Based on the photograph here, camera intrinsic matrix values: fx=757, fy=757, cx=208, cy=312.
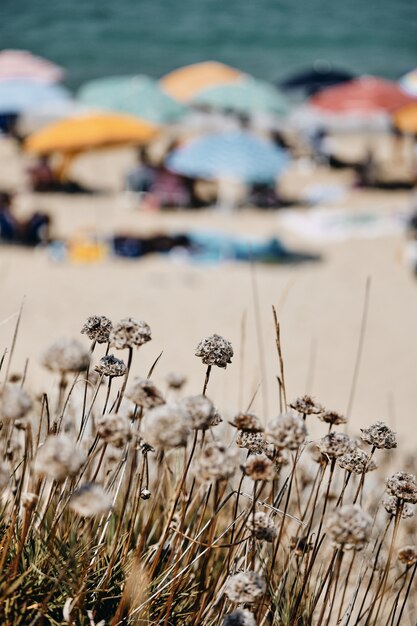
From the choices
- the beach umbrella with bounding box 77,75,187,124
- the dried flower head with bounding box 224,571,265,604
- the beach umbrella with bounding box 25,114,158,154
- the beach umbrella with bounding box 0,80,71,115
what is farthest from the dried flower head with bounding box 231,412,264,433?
the beach umbrella with bounding box 0,80,71,115

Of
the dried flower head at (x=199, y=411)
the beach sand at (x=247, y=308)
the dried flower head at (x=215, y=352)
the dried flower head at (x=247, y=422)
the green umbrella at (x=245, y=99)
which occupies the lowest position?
the beach sand at (x=247, y=308)

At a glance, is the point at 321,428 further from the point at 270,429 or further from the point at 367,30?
the point at 367,30

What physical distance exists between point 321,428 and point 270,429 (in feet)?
15.0

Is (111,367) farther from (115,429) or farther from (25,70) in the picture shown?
(25,70)

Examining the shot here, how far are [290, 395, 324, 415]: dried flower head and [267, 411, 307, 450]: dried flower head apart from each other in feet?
1.17

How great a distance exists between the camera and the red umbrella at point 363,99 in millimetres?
15641

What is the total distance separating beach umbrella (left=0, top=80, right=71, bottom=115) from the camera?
15112 mm

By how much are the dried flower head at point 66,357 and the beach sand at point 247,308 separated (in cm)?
436

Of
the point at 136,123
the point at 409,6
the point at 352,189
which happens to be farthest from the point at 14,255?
the point at 409,6

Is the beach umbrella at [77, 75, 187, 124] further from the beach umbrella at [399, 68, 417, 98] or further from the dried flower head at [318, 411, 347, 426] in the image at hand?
the dried flower head at [318, 411, 347, 426]

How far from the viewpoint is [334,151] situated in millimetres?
20344

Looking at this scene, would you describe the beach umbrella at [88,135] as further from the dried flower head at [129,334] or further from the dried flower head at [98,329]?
the dried flower head at [129,334]

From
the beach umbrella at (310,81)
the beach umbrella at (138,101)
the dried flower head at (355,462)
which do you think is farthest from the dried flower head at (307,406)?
the beach umbrella at (310,81)

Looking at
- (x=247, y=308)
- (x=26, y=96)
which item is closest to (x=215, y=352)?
(x=247, y=308)
